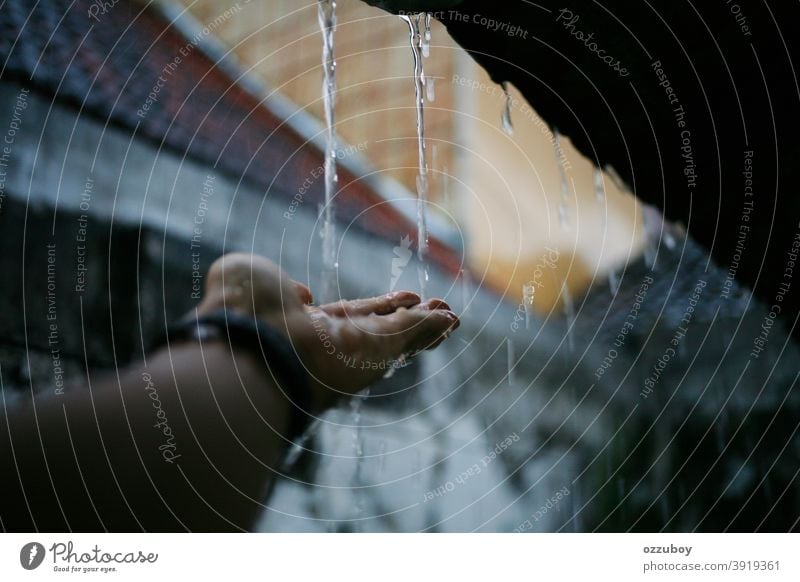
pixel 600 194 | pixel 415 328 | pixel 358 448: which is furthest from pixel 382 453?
pixel 600 194

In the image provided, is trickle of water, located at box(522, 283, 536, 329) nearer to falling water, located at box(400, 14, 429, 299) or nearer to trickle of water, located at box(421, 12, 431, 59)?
falling water, located at box(400, 14, 429, 299)

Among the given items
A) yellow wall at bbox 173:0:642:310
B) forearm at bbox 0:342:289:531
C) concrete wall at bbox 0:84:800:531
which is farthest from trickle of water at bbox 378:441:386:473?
yellow wall at bbox 173:0:642:310

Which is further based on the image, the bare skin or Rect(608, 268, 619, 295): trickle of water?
Rect(608, 268, 619, 295): trickle of water

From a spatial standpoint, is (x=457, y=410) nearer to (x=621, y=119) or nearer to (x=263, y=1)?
(x=621, y=119)

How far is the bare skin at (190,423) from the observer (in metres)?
0.77

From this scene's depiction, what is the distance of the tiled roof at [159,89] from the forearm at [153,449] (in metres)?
0.20

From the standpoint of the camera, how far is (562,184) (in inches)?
34.9

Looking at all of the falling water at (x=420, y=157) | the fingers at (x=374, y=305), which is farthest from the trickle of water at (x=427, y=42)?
the fingers at (x=374, y=305)

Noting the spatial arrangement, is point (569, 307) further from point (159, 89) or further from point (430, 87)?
point (159, 89)
